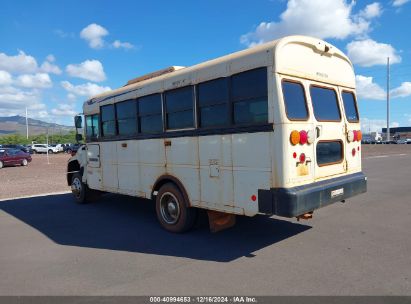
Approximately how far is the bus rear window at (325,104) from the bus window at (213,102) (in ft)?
4.41

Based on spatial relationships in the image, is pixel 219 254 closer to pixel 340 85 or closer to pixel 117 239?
pixel 117 239

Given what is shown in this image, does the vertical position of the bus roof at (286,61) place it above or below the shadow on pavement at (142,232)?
above

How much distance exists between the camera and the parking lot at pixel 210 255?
4.11 meters

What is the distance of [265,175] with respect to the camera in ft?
15.6

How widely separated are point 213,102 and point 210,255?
2361 millimetres

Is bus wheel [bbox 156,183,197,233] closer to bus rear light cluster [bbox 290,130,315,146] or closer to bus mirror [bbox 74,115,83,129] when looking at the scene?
bus rear light cluster [bbox 290,130,315,146]

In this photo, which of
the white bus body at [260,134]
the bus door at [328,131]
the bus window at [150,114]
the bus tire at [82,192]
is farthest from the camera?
the bus tire at [82,192]

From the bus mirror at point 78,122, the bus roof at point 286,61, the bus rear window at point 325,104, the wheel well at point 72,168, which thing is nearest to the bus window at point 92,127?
the bus mirror at point 78,122

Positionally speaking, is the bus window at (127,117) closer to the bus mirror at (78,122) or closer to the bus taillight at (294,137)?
the bus mirror at (78,122)

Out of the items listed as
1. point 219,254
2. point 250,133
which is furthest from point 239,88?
point 219,254

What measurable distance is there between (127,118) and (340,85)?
4331 millimetres

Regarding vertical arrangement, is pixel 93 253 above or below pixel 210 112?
below

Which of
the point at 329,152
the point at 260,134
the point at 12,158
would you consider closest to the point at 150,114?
the point at 260,134

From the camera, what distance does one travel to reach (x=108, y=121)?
8.14 m
